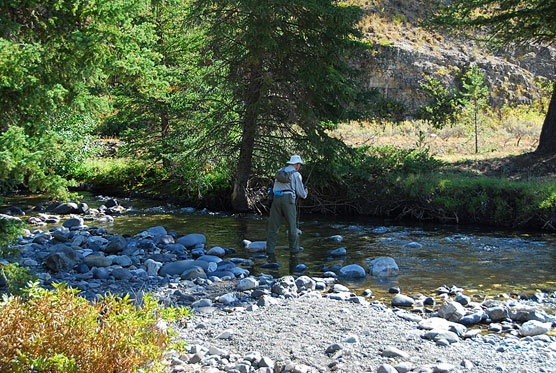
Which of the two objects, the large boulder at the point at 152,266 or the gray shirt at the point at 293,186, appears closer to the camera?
the large boulder at the point at 152,266

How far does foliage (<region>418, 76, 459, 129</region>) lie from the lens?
3092cm

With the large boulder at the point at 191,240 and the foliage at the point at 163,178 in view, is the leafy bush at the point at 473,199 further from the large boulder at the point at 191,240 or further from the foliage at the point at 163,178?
the large boulder at the point at 191,240

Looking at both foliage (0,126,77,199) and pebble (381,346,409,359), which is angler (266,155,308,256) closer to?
pebble (381,346,409,359)

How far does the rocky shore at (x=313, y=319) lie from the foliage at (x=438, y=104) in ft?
73.9

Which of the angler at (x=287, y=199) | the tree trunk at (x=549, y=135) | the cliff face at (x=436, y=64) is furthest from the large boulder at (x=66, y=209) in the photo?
the cliff face at (x=436, y=64)

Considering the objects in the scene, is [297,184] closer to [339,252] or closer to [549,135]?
[339,252]

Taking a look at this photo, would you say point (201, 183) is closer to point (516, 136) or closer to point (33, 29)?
point (33, 29)

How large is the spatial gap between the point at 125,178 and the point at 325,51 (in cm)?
1099

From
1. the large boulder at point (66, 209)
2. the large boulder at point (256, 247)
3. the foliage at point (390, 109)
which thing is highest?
the foliage at point (390, 109)

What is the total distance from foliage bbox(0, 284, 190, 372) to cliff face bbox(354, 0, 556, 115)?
95.1 ft

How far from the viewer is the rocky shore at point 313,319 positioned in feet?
18.5

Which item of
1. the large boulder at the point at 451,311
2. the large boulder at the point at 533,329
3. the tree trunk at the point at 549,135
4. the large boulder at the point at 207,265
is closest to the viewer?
the large boulder at the point at 533,329

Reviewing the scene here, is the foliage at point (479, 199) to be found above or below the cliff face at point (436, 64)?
below

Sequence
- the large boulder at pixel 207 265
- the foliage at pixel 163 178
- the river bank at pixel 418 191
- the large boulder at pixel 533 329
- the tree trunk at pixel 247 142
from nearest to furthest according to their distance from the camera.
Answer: the large boulder at pixel 533 329
the large boulder at pixel 207 265
the river bank at pixel 418 191
the tree trunk at pixel 247 142
the foliage at pixel 163 178
